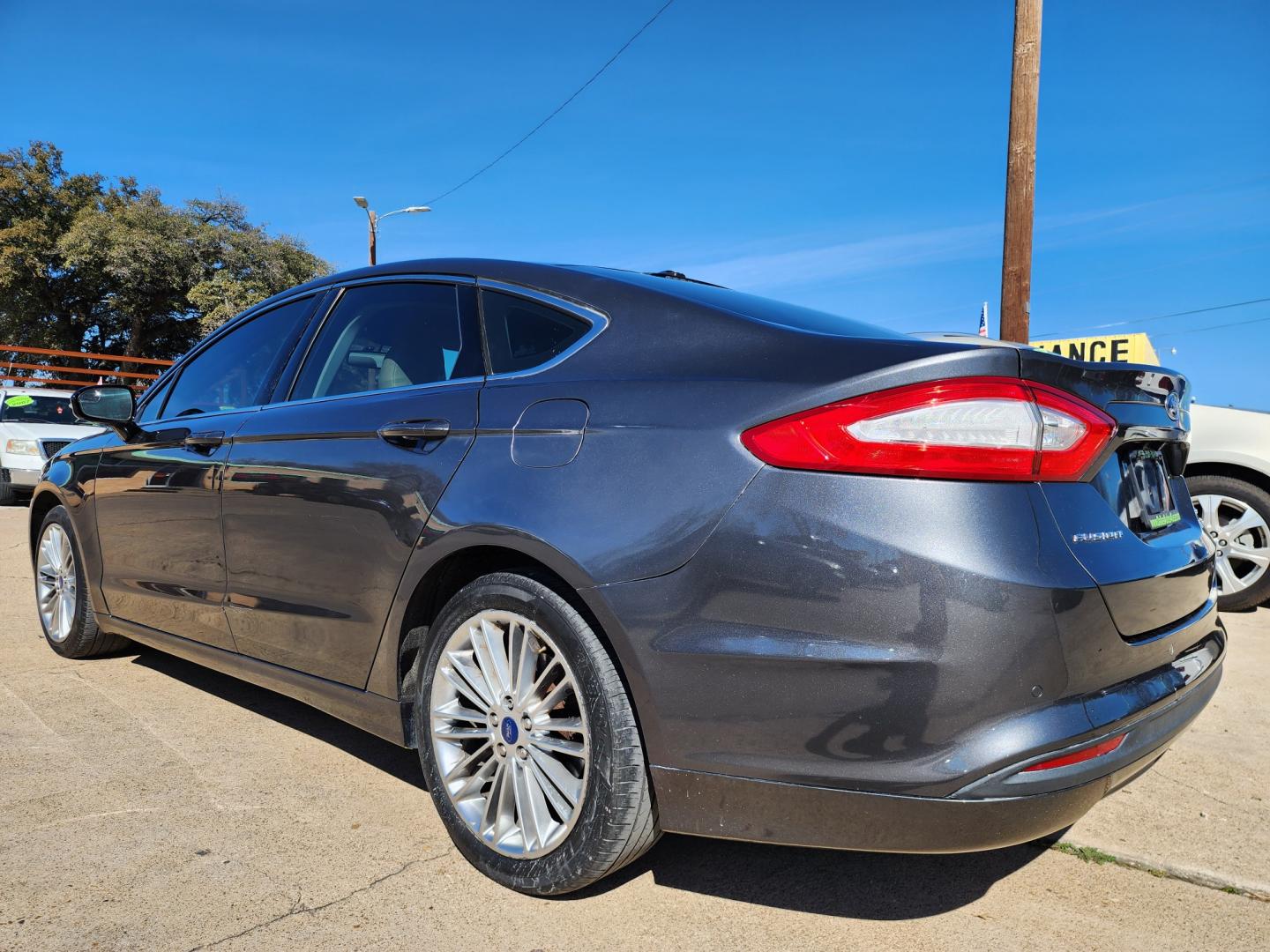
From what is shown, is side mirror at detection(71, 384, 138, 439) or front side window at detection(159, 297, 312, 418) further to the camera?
side mirror at detection(71, 384, 138, 439)

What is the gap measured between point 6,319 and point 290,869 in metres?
34.6

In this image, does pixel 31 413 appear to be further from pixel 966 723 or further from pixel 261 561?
pixel 966 723

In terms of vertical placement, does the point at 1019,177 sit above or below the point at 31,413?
above

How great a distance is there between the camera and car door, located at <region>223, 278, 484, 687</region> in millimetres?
2520

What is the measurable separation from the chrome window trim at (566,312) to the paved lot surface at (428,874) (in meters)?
1.26

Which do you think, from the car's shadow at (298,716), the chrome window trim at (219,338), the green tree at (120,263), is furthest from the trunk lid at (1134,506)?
the green tree at (120,263)

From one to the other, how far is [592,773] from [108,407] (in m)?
2.89

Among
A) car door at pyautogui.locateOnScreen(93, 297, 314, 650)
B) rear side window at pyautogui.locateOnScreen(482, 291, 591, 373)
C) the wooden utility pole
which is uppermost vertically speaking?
the wooden utility pole

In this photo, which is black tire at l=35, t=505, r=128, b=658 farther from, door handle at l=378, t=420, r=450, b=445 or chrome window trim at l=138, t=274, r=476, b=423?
door handle at l=378, t=420, r=450, b=445

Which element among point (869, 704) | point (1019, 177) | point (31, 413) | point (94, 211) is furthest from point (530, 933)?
point (94, 211)

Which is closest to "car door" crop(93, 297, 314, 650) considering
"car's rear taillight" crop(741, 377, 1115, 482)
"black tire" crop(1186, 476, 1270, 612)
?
"car's rear taillight" crop(741, 377, 1115, 482)

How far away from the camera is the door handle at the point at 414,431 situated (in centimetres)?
247

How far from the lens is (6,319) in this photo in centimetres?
3055

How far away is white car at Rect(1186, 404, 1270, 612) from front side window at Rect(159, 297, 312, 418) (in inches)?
203
